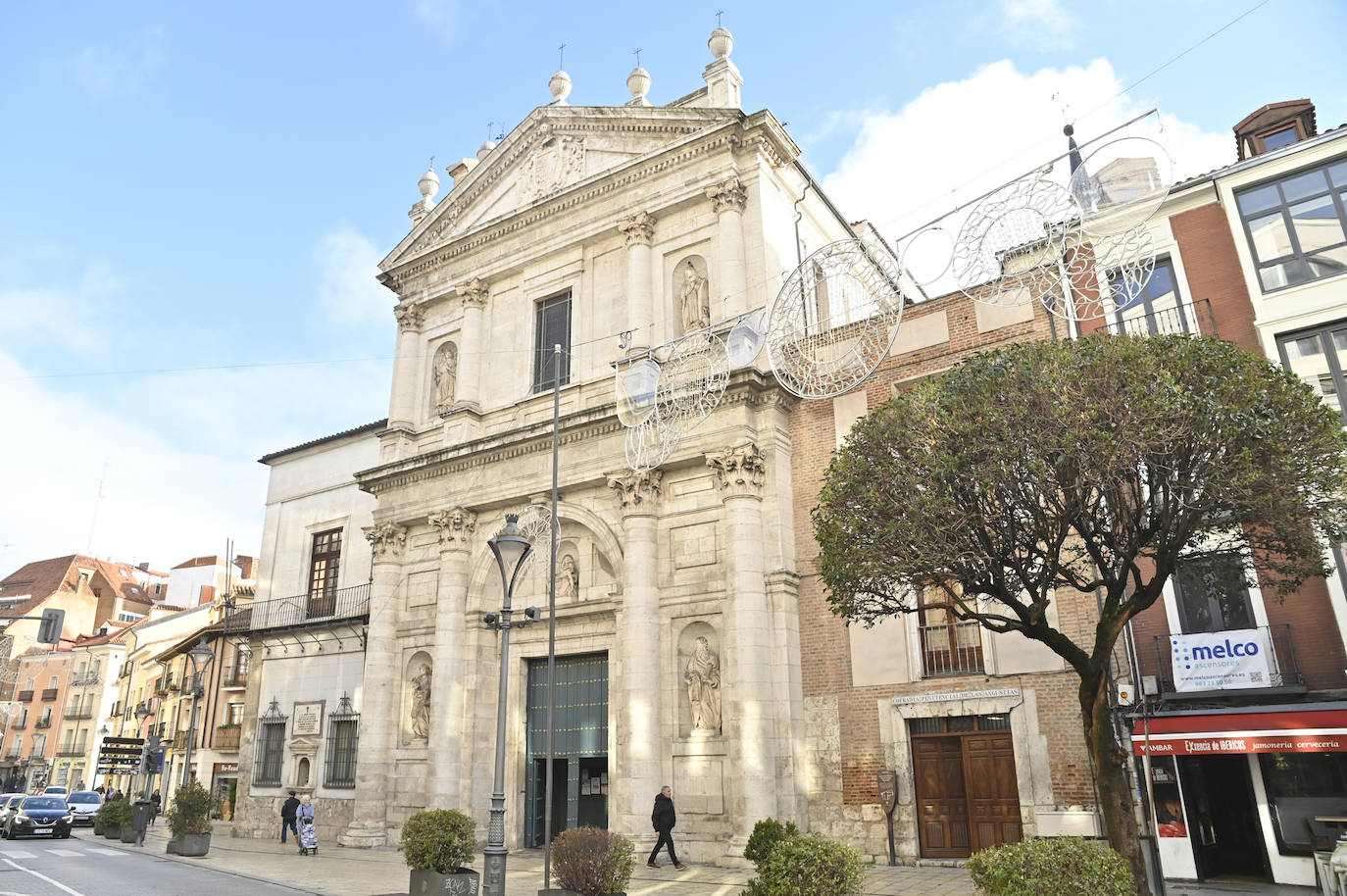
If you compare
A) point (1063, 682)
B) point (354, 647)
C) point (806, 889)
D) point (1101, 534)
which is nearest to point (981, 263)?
point (1101, 534)

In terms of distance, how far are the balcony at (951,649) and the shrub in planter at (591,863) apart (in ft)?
25.8

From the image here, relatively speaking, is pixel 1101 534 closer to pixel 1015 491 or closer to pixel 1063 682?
pixel 1015 491

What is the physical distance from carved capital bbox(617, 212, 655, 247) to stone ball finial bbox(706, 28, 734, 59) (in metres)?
4.66

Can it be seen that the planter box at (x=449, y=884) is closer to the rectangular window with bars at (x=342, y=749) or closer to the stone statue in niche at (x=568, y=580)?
the stone statue in niche at (x=568, y=580)

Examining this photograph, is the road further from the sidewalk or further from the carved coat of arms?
the carved coat of arms

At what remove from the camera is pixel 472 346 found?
25688 millimetres

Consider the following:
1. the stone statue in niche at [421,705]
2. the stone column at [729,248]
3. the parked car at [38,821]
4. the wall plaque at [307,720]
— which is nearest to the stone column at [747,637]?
the stone column at [729,248]

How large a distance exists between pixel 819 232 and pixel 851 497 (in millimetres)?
15553

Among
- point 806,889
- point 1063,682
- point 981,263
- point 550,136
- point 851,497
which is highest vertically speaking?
point 550,136

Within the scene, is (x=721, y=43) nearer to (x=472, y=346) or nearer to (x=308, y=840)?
(x=472, y=346)

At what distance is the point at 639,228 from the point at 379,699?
13754mm

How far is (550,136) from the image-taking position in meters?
25.8

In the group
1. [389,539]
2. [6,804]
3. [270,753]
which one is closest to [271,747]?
[270,753]

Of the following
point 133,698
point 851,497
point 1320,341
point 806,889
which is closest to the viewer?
Result: point 806,889
